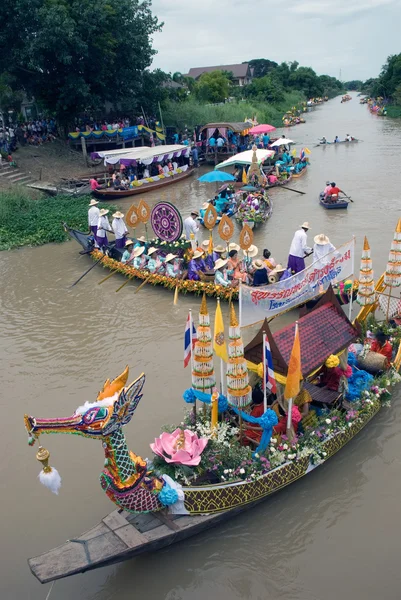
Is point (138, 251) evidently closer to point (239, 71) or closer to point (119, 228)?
point (119, 228)

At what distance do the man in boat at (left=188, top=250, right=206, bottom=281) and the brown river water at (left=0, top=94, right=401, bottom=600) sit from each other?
630 millimetres

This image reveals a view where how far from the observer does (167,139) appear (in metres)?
29.8

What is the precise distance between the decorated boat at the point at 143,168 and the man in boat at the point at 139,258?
348 inches

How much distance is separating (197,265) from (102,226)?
3.60 m

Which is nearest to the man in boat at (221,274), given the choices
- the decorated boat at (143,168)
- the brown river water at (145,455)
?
the brown river water at (145,455)

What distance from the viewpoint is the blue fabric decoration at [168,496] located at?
506 centimetres

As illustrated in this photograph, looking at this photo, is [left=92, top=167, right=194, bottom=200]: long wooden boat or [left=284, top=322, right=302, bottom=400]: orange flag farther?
[left=92, top=167, right=194, bottom=200]: long wooden boat

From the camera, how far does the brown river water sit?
5191 mm

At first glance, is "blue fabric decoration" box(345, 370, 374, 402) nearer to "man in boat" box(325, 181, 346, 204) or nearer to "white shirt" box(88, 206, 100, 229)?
"white shirt" box(88, 206, 100, 229)

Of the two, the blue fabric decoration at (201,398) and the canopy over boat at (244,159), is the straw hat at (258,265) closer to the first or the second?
the blue fabric decoration at (201,398)

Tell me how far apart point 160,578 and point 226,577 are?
27.3 inches

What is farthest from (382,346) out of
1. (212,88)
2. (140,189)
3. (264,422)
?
(212,88)

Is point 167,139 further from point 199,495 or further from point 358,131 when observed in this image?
point 199,495

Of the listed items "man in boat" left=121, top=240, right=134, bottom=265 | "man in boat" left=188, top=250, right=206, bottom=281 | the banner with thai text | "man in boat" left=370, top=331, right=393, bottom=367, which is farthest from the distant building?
"man in boat" left=370, top=331, right=393, bottom=367
